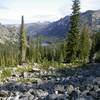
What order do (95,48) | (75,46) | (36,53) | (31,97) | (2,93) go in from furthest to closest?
1. (36,53)
2. (95,48)
3. (75,46)
4. (2,93)
5. (31,97)

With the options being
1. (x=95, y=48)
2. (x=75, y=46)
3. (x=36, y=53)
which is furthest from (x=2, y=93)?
(x=36, y=53)

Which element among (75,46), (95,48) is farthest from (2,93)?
(95,48)

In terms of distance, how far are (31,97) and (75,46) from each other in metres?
63.3

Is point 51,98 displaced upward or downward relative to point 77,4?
downward

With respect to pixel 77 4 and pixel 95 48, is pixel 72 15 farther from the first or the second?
pixel 95 48

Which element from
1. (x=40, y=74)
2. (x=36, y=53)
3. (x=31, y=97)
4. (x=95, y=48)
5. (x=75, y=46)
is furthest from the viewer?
(x=36, y=53)

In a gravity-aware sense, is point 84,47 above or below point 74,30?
below

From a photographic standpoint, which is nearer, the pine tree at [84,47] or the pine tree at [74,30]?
the pine tree at [74,30]

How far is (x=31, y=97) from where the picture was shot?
2119cm

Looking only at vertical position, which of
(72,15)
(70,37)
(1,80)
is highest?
(72,15)

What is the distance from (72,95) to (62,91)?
A: 2431 mm

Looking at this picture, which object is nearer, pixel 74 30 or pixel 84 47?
pixel 74 30

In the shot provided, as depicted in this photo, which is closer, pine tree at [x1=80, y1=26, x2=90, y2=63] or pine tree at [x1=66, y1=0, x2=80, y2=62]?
pine tree at [x1=66, y1=0, x2=80, y2=62]

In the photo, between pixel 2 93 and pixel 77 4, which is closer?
pixel 2 93
